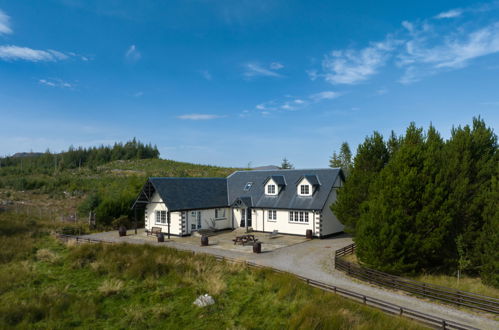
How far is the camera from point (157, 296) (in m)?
15.3

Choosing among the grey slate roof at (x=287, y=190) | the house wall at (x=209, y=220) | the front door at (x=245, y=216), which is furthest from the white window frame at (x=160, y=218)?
the front door at (x=245, y=216)

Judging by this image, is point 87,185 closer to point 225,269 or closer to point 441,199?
point 225,269

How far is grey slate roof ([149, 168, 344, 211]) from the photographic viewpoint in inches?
1190

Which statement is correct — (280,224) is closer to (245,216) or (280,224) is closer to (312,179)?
(245,216)

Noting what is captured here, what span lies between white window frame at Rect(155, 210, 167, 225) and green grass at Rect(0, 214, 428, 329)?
8.68 m

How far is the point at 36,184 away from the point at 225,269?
223ft

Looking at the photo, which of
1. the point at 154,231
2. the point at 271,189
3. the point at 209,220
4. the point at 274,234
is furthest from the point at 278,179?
the point at 154,231

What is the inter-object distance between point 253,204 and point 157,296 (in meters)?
18.5

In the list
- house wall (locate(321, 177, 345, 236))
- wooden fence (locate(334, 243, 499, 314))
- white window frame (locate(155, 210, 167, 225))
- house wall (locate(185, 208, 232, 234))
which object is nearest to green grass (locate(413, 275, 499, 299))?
wooden fence (locate(334, 243, 499, 314))

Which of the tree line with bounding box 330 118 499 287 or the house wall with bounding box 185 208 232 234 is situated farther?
the house wall with bounding box 185 208 232 234

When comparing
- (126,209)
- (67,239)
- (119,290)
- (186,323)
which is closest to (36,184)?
(126,209)

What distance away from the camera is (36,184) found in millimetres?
68750

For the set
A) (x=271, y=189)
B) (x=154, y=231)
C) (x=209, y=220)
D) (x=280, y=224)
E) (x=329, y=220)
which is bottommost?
(x=154, y=231)

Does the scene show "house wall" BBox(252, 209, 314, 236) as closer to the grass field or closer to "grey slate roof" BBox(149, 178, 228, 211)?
"grey slate roof" BBox(149, 178, 228, 211)
